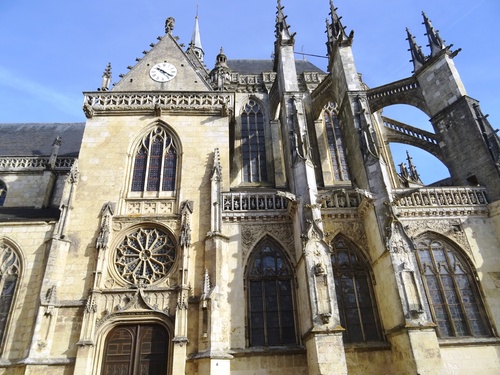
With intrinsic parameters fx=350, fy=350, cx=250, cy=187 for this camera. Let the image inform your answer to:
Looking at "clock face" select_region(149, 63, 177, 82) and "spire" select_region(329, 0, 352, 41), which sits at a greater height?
"spire" select_region(329, 0, 352, 41)

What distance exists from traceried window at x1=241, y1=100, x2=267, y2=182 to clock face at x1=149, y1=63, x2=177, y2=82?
4405mm

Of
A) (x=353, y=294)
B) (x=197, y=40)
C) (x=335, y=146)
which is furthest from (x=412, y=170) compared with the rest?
(x=197, y=40)

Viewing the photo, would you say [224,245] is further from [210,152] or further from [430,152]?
[430,152]

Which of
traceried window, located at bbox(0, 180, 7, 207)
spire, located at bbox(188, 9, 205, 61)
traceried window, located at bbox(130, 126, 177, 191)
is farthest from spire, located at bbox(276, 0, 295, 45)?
spire, located at bbox(188, 9, 205, 61)

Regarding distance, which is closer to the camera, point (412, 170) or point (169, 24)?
point (169, 24)

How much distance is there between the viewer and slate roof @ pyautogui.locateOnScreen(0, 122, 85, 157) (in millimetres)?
15898

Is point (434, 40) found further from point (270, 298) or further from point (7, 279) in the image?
point (7, 279)

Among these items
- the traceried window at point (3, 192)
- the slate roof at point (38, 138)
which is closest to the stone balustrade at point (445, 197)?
the slate roof at point (38, 138)

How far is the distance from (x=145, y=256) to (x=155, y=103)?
565 centimetres

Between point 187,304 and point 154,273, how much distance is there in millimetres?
1448

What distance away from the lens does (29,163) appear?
1439 cm

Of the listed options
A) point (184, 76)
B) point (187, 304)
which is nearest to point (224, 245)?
point (187, 304)

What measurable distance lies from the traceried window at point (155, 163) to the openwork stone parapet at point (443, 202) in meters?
7.28

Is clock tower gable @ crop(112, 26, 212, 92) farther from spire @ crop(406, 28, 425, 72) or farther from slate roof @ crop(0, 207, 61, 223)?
spire @ crop(406, 28, 425, 72)
